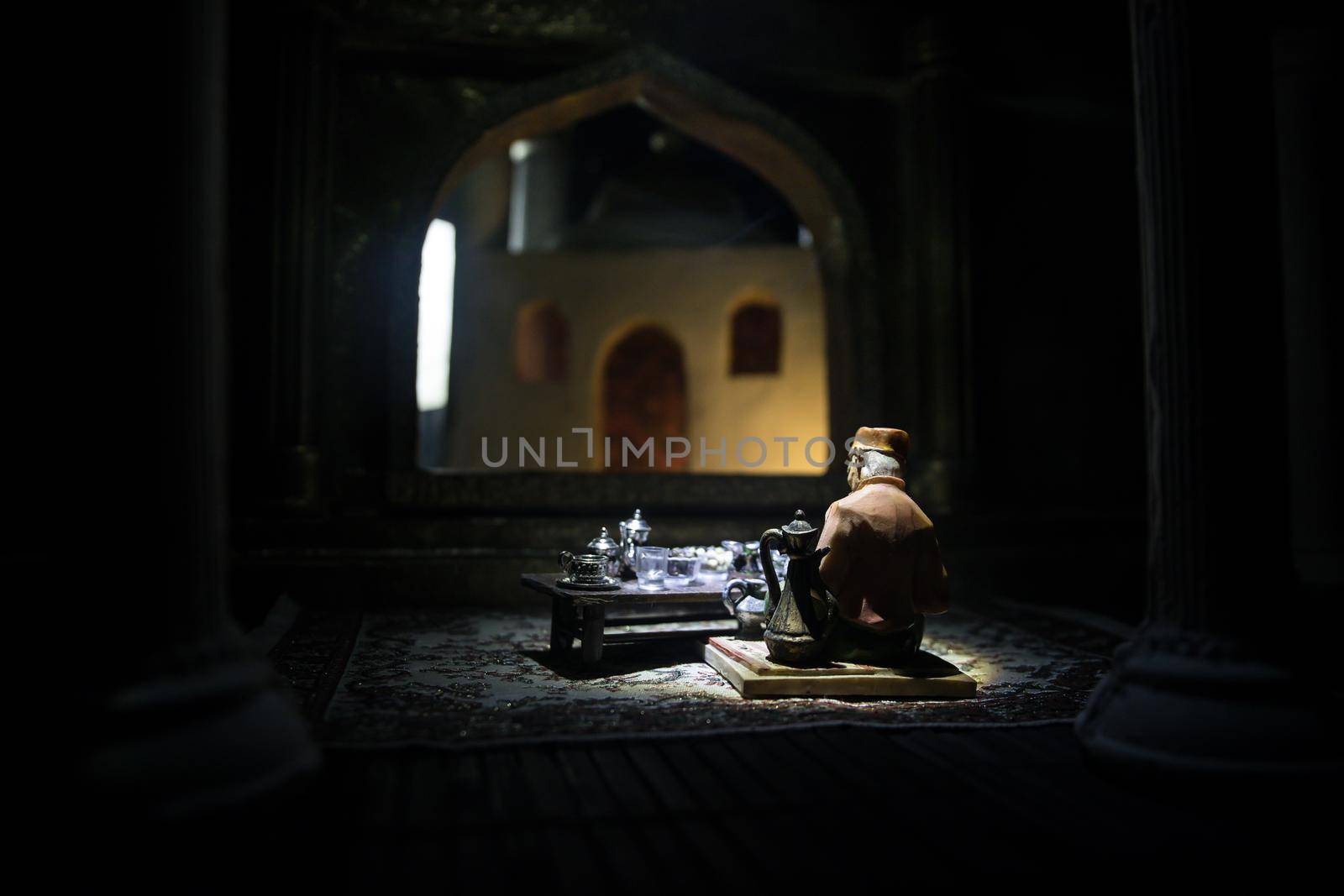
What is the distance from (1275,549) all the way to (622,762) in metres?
2.02

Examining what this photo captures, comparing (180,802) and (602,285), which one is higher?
(602,285)

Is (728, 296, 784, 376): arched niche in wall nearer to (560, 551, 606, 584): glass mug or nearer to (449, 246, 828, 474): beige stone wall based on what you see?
(449, 246, 828, 474): beige stone wall

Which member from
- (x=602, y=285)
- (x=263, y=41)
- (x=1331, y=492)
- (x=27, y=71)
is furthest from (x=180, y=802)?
(x=602, y=285)

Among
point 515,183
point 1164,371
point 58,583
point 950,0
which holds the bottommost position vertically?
point 58,583

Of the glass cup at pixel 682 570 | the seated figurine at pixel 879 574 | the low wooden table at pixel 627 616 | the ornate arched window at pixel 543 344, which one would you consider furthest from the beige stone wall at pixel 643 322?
the seated figurine at pixel 879 574

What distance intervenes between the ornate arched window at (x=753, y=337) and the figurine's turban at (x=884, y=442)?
9715 millimetres

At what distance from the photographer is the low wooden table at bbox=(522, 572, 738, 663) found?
4.34 meters

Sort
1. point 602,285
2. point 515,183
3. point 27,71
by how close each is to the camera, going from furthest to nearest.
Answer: point 515,183 < point 602,285 < point 27,71

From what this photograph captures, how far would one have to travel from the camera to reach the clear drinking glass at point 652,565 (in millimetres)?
4734

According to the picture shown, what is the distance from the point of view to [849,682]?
3.78 metres

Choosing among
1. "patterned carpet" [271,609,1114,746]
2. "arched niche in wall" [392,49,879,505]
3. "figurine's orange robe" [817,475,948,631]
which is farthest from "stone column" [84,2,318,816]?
"arched niche in wall" [392,49,879,505]

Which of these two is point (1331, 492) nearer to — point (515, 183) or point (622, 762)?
point (622, 762)

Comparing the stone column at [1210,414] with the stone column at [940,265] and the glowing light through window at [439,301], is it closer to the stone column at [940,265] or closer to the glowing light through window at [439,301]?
the stone column at [940,265]

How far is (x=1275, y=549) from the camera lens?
2.74 metres
